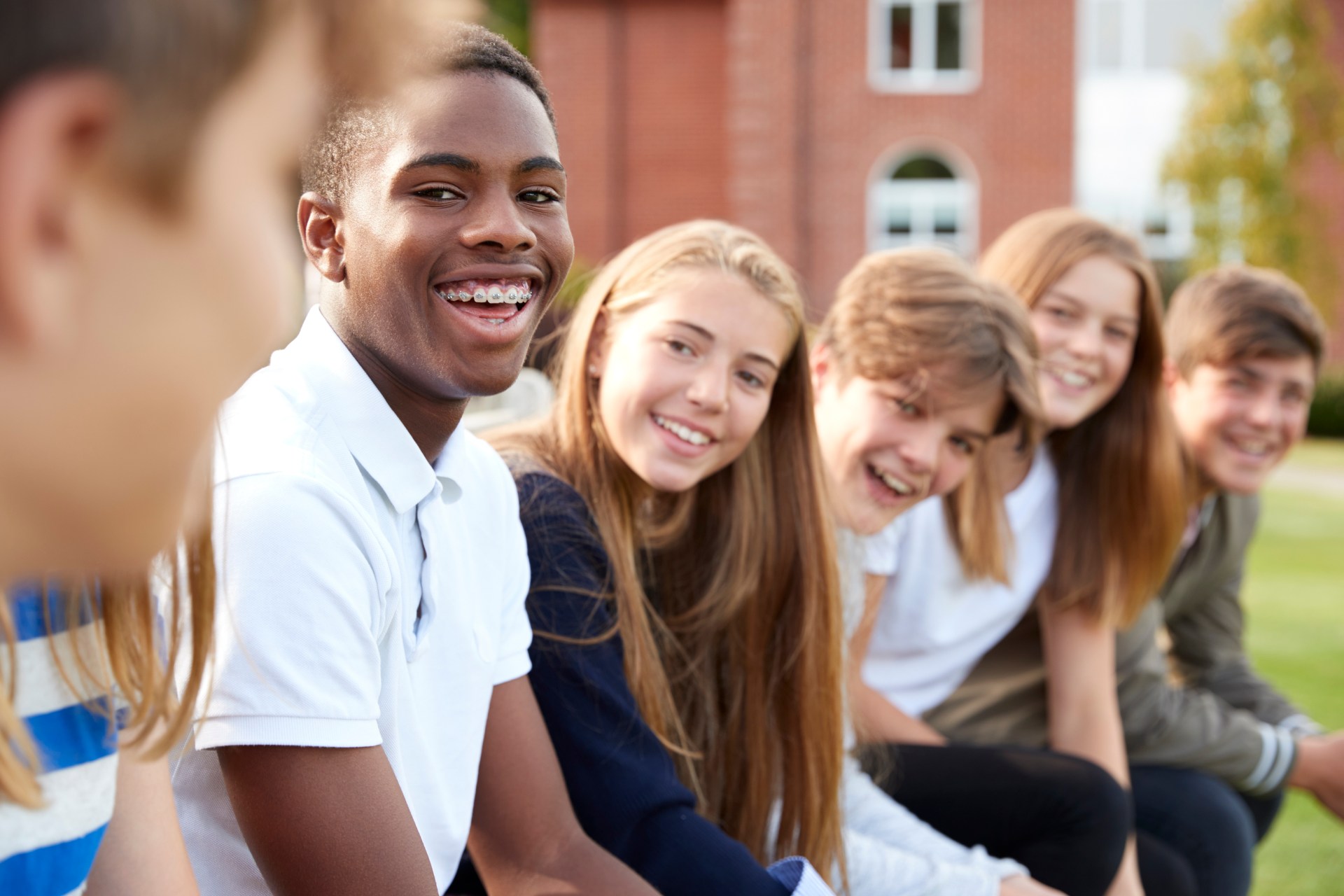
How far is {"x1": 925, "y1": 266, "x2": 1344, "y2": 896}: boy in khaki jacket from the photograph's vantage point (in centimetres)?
302

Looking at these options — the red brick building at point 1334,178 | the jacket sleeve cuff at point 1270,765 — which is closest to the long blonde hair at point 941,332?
the jacket sleeve cuff at point 1270,765

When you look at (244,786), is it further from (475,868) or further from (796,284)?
(796,284)

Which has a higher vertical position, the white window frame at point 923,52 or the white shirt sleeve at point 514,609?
the white window frame at point 923,52

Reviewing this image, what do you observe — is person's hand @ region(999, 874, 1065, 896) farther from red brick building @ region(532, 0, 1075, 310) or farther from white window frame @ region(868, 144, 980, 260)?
white window frame @ region(868, 144, 980, 260)

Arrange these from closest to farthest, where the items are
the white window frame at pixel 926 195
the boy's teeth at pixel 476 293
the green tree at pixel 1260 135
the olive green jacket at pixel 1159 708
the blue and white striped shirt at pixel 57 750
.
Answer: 1. the blue and white striped shirt at pixel 57 750
2. the boy's teeth at pixel 476 293
3. the olive green jacket at pixel 1159 708
4. the green tree at pixel 1260 135
5. the white window frame at pixel 926 195

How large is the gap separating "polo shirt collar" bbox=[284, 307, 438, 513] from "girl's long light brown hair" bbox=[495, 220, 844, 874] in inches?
29.2

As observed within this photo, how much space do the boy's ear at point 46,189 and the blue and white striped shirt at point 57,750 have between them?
70 centimetres

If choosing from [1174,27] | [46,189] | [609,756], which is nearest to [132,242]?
[46,189]

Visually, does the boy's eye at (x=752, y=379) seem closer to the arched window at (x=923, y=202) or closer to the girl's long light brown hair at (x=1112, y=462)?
the girl's long light brown hair at (x=1112, y=462)

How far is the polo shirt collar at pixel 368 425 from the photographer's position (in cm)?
150

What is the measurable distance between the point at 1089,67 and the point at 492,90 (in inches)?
845

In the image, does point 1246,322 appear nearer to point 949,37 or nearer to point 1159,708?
point 1159,708

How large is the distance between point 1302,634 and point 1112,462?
13.9 ft

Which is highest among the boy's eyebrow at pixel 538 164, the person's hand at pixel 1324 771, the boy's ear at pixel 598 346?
the boy's eyebrow at pixel 538 164
